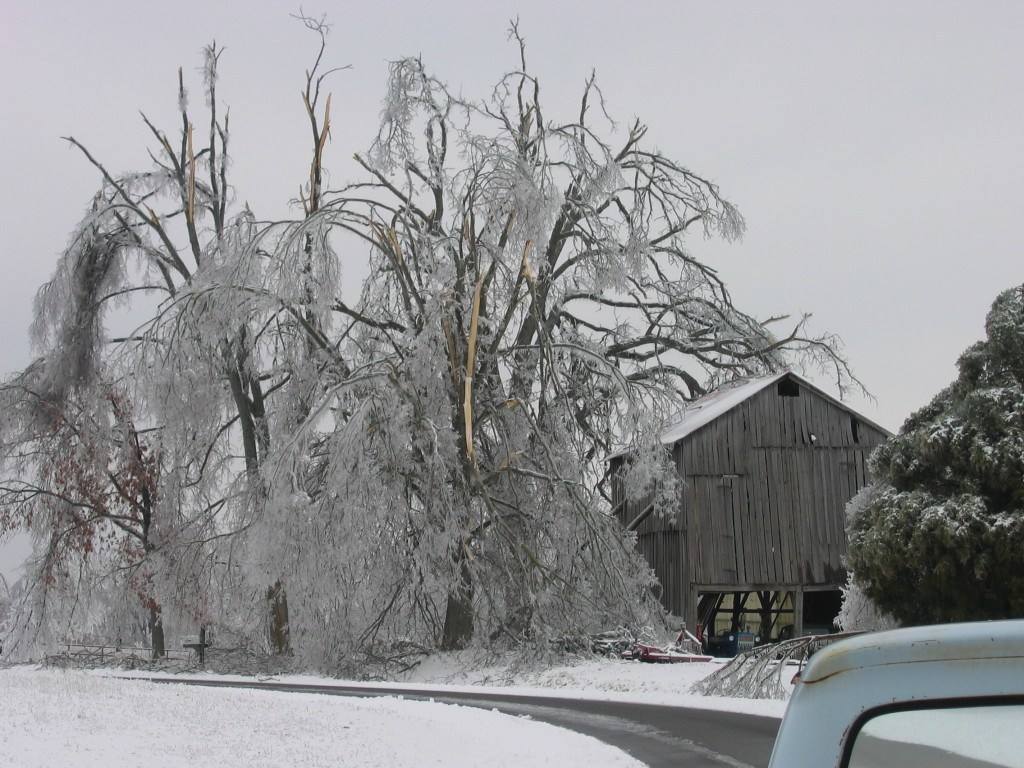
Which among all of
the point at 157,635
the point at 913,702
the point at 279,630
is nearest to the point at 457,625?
the point at 279,630

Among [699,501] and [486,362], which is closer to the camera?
[486,362]

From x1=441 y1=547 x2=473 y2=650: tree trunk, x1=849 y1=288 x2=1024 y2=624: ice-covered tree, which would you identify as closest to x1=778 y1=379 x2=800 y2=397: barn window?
x1=849 y1=288 x2=1024 y2=624: ice-covered tree

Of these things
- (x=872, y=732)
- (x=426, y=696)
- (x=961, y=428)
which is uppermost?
(x=961, y=428)

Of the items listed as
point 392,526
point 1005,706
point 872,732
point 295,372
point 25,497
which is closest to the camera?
point 1005,706


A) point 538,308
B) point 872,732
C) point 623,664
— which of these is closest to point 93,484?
point 538,308

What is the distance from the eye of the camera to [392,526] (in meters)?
22.2

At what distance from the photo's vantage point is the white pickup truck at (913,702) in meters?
1.13

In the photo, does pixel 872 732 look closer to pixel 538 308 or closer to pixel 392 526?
pixel 392 526

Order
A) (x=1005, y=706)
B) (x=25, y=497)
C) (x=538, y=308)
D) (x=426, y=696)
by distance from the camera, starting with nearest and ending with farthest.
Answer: (x=1005, y=706) → (x=426, y=696) → (x=538, y=308) → (x=25, y=497)

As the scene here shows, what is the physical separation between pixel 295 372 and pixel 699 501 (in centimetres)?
1120

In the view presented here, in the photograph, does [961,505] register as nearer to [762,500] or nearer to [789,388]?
[762,500]

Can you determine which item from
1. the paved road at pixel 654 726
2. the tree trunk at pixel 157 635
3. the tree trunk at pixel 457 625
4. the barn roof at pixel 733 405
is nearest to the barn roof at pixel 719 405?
the barn roof at pixel 733 405

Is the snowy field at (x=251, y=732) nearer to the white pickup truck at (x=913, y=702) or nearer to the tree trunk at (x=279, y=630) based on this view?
the white pickup truck at (x=913, y=702)

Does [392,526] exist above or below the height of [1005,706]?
above
